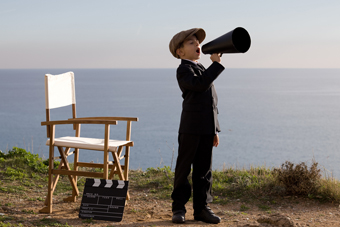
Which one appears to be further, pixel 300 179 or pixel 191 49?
pixel 300 179

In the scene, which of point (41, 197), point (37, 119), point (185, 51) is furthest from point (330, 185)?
point (37, 119)

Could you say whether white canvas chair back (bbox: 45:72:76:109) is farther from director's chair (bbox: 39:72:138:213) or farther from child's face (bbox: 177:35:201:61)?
child's face (bbox: 177:35:201:61)

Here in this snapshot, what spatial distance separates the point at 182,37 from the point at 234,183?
234 cm

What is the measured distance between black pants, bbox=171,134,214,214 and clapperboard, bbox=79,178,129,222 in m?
0.54

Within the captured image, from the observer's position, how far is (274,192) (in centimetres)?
479

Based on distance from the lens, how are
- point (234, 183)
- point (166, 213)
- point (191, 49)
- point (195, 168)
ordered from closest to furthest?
point (191, 49), point (195, 168), point (166, 213), point (234, 183)

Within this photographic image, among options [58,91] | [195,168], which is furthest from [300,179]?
[58,91]

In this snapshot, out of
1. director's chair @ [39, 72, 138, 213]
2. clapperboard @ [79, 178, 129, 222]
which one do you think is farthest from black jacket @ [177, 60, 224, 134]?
clapperboard @ [79, 178, 129, 222]

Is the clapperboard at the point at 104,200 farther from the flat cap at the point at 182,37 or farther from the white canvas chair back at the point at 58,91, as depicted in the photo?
the flat cap at the point at 182,37

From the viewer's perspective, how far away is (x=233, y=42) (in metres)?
3.34

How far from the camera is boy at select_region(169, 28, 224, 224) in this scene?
11.2 feet

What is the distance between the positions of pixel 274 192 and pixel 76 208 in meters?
2.36

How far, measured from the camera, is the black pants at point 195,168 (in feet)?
11.7

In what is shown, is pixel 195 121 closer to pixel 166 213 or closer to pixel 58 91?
pixel 166 213
